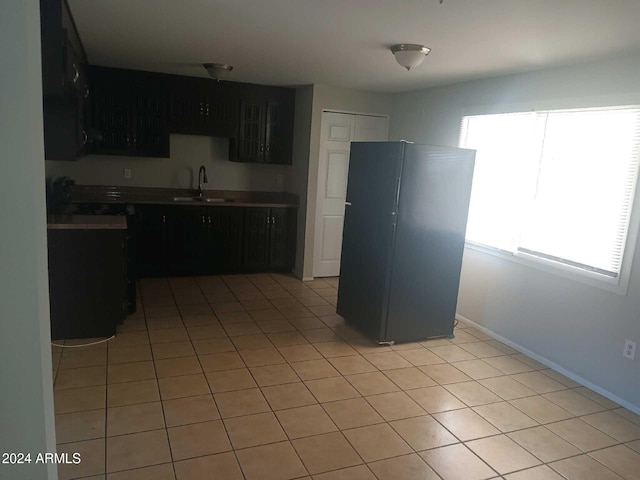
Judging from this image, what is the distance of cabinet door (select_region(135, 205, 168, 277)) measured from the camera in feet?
16.5

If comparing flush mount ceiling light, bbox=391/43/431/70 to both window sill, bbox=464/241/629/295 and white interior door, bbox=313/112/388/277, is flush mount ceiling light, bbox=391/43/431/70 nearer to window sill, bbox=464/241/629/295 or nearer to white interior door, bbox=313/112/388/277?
window sill, bbox=464/241/629/295

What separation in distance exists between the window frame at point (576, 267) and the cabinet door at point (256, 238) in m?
2.51

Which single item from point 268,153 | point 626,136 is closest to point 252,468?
point 626,136

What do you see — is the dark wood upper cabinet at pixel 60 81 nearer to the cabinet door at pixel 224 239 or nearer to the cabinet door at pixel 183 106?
the cabinet door at pixel 183 106

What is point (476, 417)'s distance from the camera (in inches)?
109

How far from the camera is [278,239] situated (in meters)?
5.70

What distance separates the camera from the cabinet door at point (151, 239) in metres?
5.02

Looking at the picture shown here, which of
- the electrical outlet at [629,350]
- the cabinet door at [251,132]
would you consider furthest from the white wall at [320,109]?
the electrical outlet at [629,350]

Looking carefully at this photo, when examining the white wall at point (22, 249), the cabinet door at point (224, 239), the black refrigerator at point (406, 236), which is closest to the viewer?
the white wall at point (22, 249)

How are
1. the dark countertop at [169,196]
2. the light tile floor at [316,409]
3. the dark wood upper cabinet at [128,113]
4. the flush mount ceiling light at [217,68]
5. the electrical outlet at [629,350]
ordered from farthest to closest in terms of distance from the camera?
the dark countertop at [169,196] → the dark wood upper cabinet at [128,113] → the flush mount ceiling light at [217,68] → the electrical outlet at [629,350] → the light tile floor at [316,409]

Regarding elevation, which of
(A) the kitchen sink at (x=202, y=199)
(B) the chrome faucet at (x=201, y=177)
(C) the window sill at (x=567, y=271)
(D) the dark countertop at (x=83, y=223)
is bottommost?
(C) the window sill at (x=567, y=271)

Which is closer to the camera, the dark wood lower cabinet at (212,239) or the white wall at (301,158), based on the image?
the dark wood lower cabinet at (212,239)

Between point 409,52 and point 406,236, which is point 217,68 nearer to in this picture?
point 409,52

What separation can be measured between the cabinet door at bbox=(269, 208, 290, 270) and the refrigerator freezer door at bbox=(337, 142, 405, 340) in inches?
65.5
